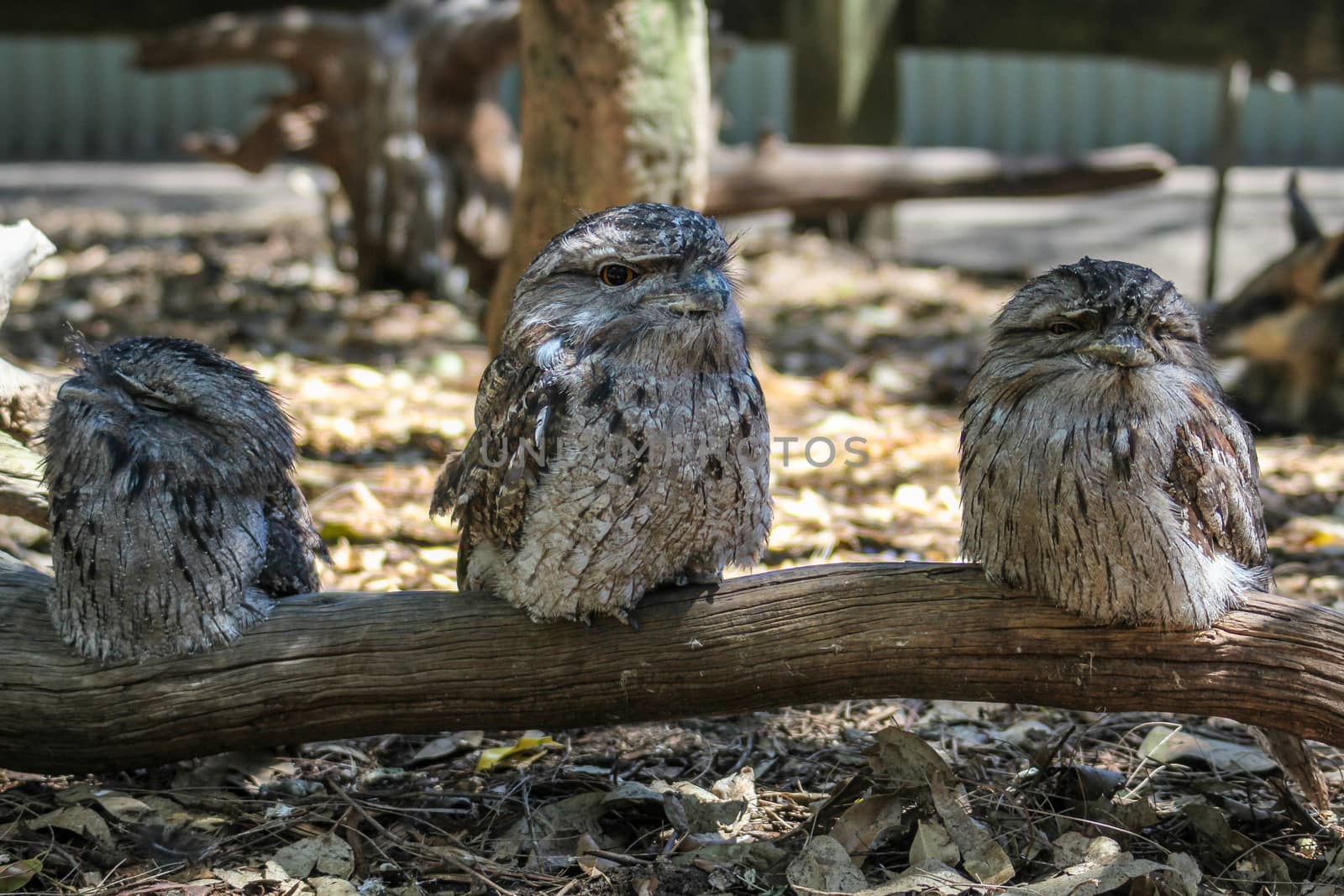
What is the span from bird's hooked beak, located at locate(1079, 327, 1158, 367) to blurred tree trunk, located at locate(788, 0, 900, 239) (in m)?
7.78

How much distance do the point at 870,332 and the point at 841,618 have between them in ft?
17.5

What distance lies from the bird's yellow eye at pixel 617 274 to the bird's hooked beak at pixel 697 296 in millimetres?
81

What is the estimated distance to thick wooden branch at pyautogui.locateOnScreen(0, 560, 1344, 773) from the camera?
2.77m

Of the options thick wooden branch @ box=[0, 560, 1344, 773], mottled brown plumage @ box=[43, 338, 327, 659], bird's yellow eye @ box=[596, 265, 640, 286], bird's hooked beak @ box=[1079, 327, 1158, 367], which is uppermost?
bird's yellow eye @ box=[596, 265, 640, 286]

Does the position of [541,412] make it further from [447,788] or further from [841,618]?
[447,788]

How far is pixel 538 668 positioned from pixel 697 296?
0.94m

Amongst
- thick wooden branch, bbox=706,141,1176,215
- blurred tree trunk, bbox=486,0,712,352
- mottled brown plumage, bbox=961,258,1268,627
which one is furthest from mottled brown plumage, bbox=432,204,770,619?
thick wooden branch, bbox=706,141,1176,215

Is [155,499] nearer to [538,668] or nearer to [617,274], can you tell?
[538,668]

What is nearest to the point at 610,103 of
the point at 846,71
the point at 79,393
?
the point at 79,393

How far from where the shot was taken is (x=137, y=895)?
265 centimetres

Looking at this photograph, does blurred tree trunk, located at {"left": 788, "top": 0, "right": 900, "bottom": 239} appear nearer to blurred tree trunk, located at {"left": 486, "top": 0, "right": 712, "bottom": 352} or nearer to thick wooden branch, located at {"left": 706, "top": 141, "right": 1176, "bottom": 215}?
thick wooden branch, located at {"left": 706, "top": 141, "right": 1176, "bottom": 215}

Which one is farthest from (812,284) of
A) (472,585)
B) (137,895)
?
(137,895)

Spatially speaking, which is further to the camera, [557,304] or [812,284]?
[812,284]

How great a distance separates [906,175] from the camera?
8.18 m
